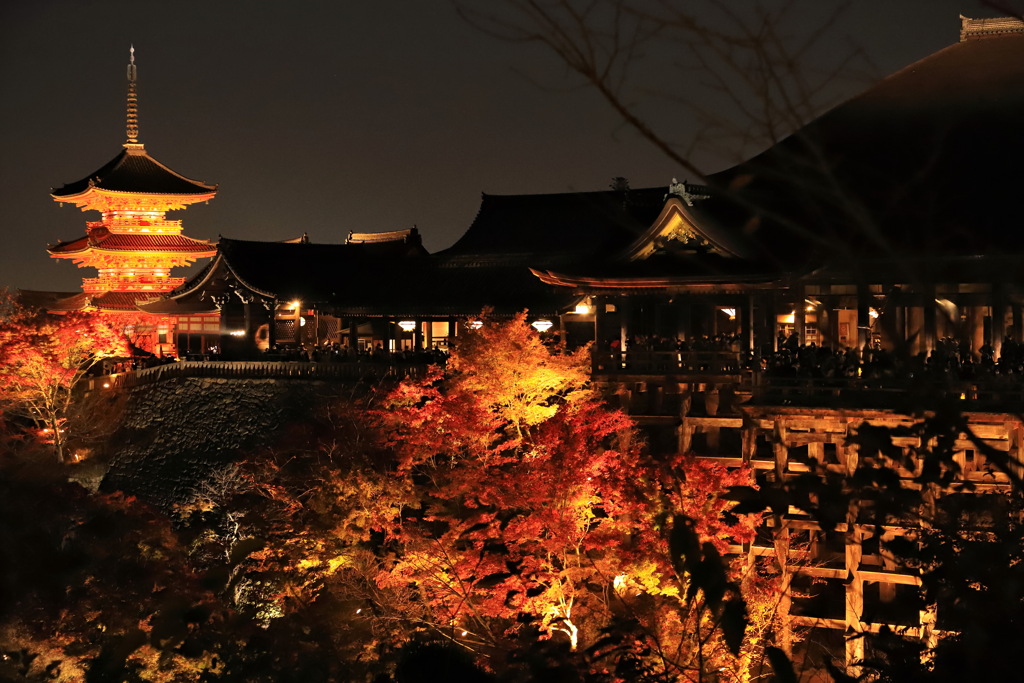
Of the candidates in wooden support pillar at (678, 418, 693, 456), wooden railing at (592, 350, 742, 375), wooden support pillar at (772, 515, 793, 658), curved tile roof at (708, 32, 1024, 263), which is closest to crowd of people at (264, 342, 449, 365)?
wooden railing at (592, 350, 742, 375)

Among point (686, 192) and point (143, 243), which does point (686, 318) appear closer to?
point (686, 192)

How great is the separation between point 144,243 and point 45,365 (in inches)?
755

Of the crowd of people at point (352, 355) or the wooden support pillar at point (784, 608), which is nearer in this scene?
the wooden support pillar at point (784, 608)

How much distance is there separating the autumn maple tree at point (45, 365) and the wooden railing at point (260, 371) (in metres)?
1.66

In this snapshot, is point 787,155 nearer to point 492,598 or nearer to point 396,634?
point 492,598

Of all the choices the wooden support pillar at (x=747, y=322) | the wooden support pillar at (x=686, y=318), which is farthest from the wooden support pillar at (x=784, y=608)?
the wooden support pillar at (x=686, y=318)

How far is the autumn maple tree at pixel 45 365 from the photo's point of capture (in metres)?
33.4

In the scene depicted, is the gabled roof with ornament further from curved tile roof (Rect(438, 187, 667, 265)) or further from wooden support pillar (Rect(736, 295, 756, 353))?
curved tile roof (Rect(438, 187, 667, 265))

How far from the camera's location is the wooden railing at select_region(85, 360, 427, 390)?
3225cm

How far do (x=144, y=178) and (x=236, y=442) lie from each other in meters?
26.6

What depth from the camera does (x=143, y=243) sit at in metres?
51.7

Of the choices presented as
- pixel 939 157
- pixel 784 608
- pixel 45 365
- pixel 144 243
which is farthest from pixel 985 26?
pixel 144 243

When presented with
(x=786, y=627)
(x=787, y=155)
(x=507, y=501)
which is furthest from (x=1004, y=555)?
(x=507, y=501)

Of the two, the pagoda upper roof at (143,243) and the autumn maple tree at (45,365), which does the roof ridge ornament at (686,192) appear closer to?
the autumn maple tree at (45,365)
